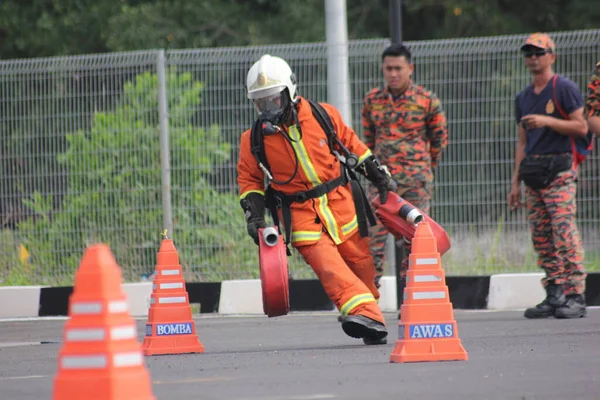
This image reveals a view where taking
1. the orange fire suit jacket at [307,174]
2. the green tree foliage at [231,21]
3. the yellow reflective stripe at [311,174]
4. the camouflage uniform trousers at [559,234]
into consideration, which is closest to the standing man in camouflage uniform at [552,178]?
the camouflage uniform trousers at [559,234]

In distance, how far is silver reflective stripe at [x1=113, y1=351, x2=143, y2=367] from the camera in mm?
5066

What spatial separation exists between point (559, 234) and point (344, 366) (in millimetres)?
3802

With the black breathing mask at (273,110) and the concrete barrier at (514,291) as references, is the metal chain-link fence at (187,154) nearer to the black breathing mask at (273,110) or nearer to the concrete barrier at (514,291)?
the concrete barrier at (514,291)

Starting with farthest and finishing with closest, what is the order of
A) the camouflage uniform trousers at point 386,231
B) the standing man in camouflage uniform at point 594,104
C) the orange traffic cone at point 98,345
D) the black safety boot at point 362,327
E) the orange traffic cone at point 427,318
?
the camouflage uniform trousers at point 386,231 < the standing man in camouflage uniform at point 594,104 < the black safety boot at point 362,327 < the orange traffic cone at point 427,318 < the orange traffic cone at point 98,345

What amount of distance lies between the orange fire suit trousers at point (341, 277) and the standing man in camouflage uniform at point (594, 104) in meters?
1.89

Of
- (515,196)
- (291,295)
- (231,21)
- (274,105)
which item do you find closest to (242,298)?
(291,295)

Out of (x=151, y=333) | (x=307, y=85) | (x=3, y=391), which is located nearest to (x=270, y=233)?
(x=151, y=333)

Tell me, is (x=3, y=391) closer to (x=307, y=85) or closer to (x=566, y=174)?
(x=566, y=174)

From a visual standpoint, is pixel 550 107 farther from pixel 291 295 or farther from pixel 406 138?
pixel 291 295

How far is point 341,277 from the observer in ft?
29.9

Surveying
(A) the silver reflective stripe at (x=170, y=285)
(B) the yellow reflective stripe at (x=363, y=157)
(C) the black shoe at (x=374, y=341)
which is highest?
(B) the yellow reflective stripe at (x=363, y=157)

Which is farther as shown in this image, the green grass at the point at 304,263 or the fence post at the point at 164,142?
the fence post at the point at 164,142

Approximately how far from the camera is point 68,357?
5105mm

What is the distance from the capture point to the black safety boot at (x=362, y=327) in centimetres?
893
